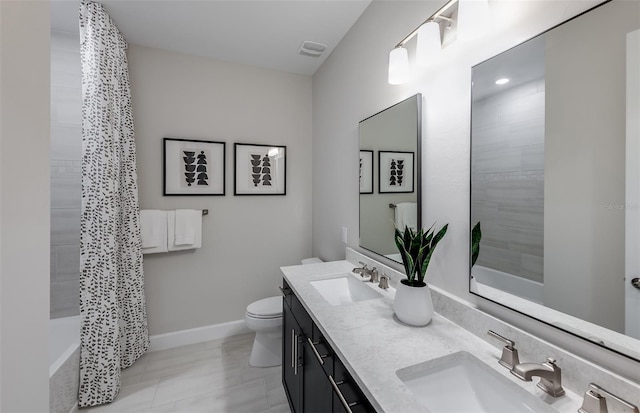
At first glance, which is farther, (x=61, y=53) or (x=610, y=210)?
(x=61, y=53)

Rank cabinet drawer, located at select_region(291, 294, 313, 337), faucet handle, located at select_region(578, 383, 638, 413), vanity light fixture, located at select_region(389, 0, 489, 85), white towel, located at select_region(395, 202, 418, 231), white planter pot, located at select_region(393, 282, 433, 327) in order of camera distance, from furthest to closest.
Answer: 1. white towel, located at select_region(395, 202, 418, 231)
2. cabinet drawer, located at select_region(291, 294, 313, 337)
3. white planter pot, located at select_region(393, 282, 433, 327)
4. vanity light fixture, located at select_region(389, 0, 489, 85)
5. faucet handle, located at select_region(578, 383, 638, 413)

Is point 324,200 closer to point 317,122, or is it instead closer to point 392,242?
point 317,122

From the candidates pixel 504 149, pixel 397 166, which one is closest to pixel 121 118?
pixel 397 166

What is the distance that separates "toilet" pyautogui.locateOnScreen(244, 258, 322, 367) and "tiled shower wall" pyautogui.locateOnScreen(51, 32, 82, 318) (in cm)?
154

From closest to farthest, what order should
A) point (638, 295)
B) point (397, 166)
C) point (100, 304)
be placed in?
1. point (638, 295)
2. point (397, 166)
3. point (100, 304)

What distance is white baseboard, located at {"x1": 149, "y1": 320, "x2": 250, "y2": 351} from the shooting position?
7.63 ft

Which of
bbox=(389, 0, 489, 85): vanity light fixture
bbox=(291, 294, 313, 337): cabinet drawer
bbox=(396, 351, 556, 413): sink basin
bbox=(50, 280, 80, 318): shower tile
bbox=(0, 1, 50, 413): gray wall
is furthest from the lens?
bbox=(50, 280, 80, 318): shower tile

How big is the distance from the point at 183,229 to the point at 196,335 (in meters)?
1.00

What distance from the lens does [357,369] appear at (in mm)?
789

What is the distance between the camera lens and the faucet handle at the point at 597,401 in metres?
0.60

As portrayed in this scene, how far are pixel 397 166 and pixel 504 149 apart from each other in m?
0.60

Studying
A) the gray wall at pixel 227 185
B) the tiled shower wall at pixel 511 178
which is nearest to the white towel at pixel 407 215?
the tiled shower wall at pixel 511 178

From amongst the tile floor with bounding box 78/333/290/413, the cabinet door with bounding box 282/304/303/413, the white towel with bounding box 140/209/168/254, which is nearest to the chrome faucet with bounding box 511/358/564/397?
the cabinet door with bounding box 282/304/303/413

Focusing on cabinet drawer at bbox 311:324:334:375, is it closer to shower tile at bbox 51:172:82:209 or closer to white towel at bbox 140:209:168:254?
white towel at bbox 140:209:168:254
